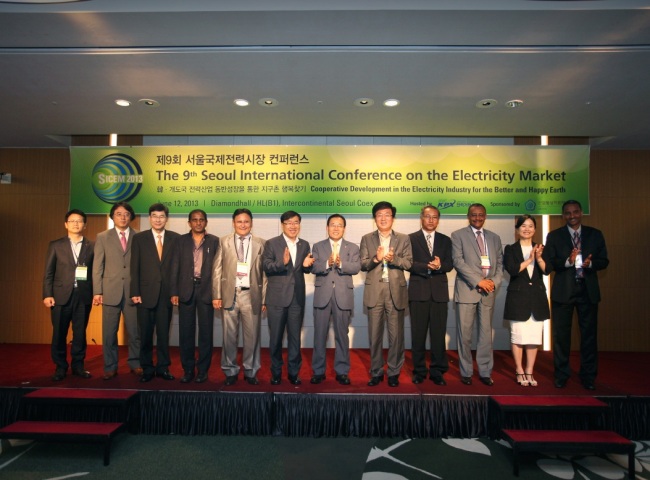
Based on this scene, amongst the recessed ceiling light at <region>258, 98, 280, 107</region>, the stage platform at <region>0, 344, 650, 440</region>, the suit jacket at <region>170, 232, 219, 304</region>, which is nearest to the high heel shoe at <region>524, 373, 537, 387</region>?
the stage platform at <region>0, 344, 650, 440</region>

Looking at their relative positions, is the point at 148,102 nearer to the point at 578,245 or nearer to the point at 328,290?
the point at 328,290

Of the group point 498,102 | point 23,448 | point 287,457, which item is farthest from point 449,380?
point 23,448

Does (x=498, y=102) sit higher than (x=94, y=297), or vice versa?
(x=498, y=102)

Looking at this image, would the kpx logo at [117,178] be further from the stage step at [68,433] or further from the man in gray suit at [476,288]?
the man in gray suit at [476,288]

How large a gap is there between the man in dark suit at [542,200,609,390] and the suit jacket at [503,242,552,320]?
0.58 ft

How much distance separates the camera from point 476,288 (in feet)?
12.0

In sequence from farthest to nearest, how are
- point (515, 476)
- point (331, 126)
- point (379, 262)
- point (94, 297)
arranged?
point (331, 126)
point (94, 297)
point (379, 262)
point (515, 476)

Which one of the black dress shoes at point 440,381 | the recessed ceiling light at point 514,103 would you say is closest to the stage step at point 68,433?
the black dress shoes at point 440,381

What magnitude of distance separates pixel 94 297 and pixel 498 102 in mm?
4445

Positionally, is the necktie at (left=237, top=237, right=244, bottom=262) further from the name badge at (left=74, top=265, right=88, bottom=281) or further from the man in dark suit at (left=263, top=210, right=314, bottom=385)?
the name badge at (left=74, top=265, right=88, bottom=281)

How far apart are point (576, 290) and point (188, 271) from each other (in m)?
3.58

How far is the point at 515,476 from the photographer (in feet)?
9.02

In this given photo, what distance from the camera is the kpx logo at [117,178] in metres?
5.08

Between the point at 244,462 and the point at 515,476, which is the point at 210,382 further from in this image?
the point at 515,476
